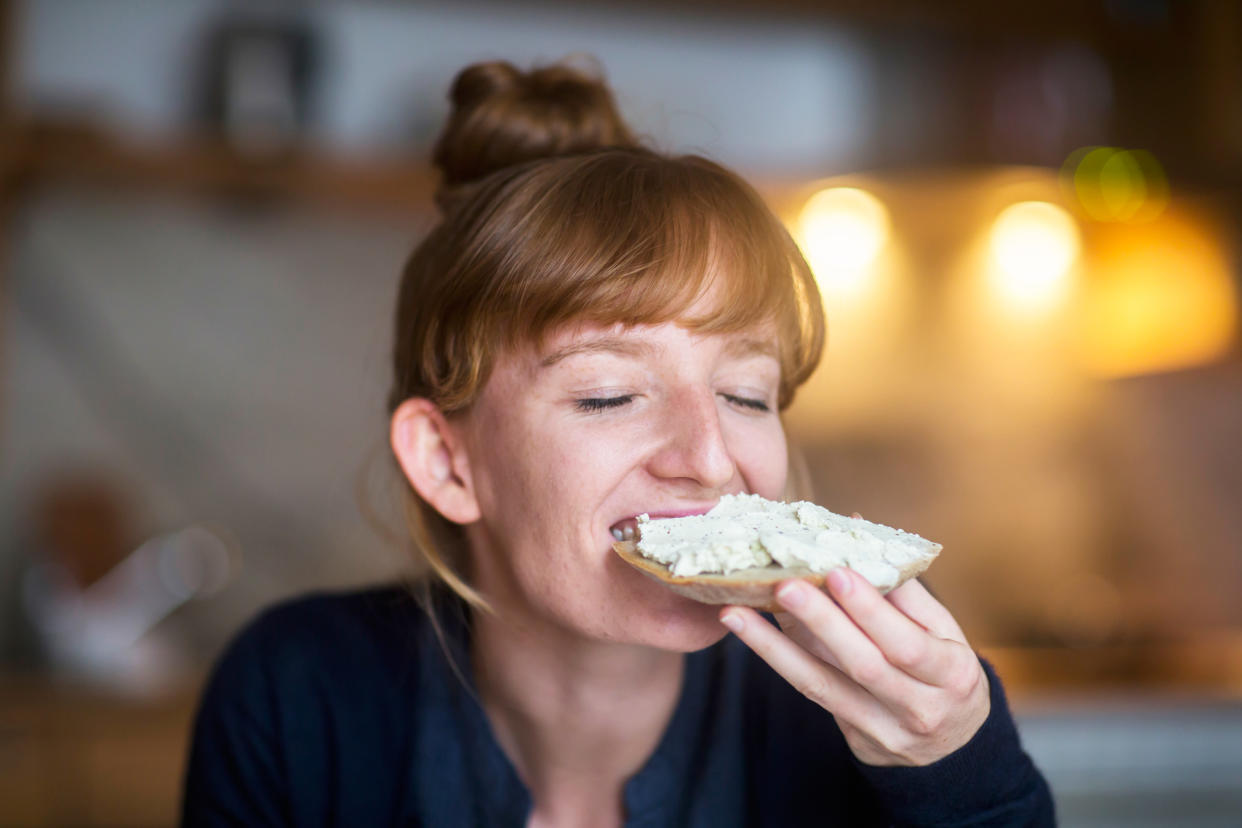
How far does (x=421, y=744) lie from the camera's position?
1.20m

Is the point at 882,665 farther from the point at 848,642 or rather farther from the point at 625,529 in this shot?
the point at 625,529

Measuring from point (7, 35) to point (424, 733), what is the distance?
2365mm

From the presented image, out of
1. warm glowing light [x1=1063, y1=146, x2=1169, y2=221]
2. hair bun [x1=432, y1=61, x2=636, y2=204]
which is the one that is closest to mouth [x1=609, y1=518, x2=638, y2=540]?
hair bun [x1=432, y1=61, x2=636, y2=204]

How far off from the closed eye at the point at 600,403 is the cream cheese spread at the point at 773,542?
122 millimetres

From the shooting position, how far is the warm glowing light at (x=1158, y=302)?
114 inches

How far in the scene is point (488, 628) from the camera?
4.08 feet

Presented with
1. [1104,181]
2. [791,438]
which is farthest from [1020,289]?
[791,438]

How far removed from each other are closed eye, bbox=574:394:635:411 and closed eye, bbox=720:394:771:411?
11 cm

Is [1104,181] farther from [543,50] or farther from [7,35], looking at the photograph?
[7,35]

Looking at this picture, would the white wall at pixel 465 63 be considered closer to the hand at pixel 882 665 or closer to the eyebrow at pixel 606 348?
the eyebrow at pixel 606 348

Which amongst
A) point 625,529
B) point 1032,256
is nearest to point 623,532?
point 625,529

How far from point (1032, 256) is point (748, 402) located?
8.43 feet

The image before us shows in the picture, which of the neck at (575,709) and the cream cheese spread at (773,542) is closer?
the cream cheese spread at (773,542)

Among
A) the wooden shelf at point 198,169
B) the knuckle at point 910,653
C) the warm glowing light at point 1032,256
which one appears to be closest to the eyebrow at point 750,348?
the knuckle at point 910,653
